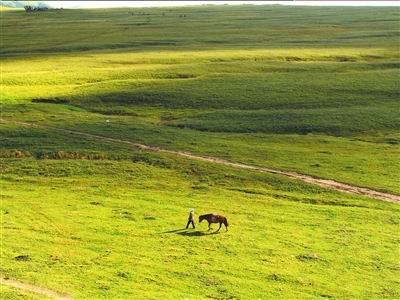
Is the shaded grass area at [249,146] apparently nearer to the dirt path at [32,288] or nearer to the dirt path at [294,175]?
the dirt path at [294,175]

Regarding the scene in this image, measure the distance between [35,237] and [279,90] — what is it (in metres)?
48.7

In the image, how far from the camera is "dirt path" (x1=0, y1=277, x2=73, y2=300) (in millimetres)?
23219

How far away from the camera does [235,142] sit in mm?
54438

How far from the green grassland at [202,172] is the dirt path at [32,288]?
55cm

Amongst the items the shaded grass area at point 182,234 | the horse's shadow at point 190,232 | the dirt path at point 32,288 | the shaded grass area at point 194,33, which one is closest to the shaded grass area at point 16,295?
the dirt path at point 32,288

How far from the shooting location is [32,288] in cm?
2400

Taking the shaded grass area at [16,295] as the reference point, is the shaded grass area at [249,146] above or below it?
above

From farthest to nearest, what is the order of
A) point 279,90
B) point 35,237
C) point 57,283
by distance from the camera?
point 279,90 < point 35,237 < point 57,283

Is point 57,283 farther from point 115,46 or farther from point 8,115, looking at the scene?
point 115,46

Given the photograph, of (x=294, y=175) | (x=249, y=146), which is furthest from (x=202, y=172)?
(x=249, y=146)

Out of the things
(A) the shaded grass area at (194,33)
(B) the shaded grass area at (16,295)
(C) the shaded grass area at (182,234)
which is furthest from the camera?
(A) the shaded grass area at (194,33)

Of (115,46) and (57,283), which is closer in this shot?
(57,283)

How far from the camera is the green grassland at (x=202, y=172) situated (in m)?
26.3

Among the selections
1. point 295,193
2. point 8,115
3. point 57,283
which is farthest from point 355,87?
point 57,283
